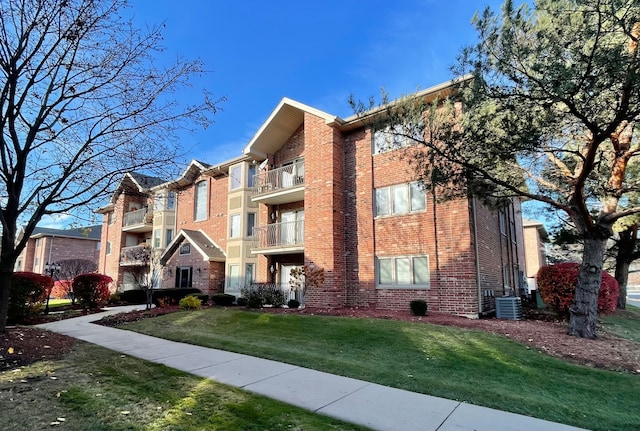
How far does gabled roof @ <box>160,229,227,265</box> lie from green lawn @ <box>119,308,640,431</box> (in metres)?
9.64

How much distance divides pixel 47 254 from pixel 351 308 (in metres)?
40.3

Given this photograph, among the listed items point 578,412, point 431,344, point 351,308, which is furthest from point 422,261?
point 578,412

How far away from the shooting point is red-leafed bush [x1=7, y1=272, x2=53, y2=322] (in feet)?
41.4

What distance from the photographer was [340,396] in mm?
5277

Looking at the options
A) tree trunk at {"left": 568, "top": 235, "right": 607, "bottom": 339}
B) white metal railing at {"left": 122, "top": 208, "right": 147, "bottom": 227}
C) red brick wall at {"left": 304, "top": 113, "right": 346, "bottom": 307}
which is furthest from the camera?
white metal railing at {"left": 122, "top": 208, "right": 147, "bottom": 227}

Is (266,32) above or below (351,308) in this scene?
above

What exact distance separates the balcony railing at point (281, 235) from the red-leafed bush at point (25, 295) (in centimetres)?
881

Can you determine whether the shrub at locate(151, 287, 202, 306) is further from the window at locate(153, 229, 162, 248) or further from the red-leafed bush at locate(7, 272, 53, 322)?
the window at locate(153, 229, 162, 248)

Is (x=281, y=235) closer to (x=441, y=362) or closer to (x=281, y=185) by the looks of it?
(x=281, y=185)

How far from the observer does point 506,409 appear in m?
4.95

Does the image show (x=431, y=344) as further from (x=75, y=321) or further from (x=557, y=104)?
(x=75, y=321)

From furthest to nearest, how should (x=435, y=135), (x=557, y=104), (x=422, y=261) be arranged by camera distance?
(x=422, y=261), (x=435, y=135), (x=557, y=104)

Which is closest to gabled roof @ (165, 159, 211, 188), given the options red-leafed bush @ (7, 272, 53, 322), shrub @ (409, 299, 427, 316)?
red-leafed bush @ (7, 272, 53, 322)

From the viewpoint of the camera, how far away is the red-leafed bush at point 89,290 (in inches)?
648
